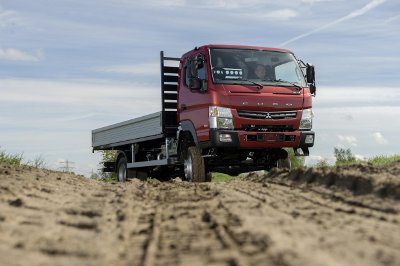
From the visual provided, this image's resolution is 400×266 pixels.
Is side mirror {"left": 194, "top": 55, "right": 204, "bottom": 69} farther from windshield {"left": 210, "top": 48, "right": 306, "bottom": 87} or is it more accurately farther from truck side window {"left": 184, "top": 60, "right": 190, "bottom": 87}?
truck side window {"left": 184, "top": 60, "right": 190, "bottom": 87}

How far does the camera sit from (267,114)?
11633mm

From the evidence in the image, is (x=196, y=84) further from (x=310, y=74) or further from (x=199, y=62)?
(x=310, y=74)

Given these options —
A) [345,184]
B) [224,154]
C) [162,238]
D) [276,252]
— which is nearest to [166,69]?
[224,154]

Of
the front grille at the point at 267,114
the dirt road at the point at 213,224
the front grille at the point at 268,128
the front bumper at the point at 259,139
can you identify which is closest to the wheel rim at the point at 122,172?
the front bumper at the point at 259,139

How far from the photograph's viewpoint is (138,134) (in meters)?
15.7

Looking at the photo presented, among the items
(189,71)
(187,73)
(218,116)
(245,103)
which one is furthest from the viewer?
(187,73)

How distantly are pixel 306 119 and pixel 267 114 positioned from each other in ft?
3.61

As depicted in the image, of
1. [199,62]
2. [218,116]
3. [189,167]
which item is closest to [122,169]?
[189,167]

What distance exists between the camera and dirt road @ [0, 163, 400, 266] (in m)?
4.20

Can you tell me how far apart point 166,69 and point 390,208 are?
916cm

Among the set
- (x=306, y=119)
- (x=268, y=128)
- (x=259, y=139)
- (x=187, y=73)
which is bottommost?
(x=259, y=139)

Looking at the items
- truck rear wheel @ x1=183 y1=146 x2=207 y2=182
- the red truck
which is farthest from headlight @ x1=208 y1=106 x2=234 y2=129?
truck rear wheel @ x1=183 y1=146 x2=207 y2=182

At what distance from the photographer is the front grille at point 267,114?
11441mm

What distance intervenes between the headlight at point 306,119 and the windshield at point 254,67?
Answer: 2.00 ft
